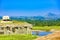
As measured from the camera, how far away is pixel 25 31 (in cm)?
2383

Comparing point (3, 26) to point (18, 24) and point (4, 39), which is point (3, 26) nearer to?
point (18, 24)

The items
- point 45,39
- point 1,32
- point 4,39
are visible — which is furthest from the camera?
point 1,32

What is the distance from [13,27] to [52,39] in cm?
1216

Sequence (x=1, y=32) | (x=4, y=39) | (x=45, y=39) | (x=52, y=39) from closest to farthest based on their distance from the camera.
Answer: (x=52, y=39) → (x=45, y=39) → (x=4, y=39) → (x=1, y=32)

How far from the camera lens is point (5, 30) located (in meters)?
22.7

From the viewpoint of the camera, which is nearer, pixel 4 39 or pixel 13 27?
pixel 4 39

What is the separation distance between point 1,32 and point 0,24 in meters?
0.87

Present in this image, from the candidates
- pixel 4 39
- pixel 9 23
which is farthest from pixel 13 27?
pixel 4 39

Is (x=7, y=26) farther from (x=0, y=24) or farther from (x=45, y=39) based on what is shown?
(x=45, y=39)

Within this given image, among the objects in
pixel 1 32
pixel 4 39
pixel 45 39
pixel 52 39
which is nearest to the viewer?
pixel 52 39

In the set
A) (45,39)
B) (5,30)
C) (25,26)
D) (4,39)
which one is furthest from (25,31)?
(45,39)

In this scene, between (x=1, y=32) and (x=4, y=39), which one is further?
(x=1, y=32)

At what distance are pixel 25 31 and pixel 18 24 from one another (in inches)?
39.5

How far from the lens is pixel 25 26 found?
23.6m
